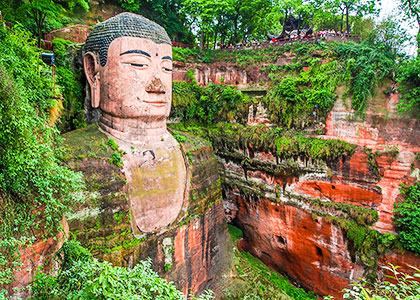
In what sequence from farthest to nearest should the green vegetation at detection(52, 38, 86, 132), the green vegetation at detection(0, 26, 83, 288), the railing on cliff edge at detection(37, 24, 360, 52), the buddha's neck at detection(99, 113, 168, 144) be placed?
the railing on cliff edge at detection(37, 24, 360, 52), the green vegetation at detection(52, 38, 86, 132), the buddha's neck at detection(99, 113, 168, 144), the green vegetation at detection(0, 26, 83, 288)

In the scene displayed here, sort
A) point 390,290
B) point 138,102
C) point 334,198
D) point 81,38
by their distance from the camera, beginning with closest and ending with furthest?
1. point 390,290
2. point 138,102
3. point 81,38
4. point 334,198

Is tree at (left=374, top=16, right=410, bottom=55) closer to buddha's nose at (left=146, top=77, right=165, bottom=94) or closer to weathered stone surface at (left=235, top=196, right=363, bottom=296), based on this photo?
weathered stone surface at (left=235, top=196, right=363, bottom=296)

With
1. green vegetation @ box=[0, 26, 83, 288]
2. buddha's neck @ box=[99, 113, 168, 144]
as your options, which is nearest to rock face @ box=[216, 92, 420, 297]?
buddha's neck @ box=[99, 113, 168, 144]

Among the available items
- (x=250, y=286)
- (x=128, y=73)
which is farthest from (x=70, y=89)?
(x=250, y=286)

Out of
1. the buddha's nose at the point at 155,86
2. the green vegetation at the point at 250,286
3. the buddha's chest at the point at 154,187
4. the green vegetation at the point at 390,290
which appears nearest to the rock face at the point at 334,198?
the green vegetation at the point at 250,286

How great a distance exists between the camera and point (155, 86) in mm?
7176

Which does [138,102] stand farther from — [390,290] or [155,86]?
[390,290]

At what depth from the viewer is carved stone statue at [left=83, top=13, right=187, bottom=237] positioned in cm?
692

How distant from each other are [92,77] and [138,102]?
1.75 metres

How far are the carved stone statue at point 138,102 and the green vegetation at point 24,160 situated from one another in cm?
230

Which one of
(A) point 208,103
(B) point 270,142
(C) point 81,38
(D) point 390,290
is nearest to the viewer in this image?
(D) point 390,290

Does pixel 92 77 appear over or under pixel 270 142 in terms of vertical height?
over

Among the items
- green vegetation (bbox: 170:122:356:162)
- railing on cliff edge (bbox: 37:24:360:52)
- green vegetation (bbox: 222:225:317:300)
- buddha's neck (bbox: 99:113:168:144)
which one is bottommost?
green vegetation (bbox: 222:225:317:300)

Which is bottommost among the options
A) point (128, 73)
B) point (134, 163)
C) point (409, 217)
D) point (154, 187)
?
point (409, 217)
